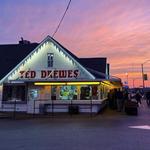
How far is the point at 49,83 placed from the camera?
1153 inches

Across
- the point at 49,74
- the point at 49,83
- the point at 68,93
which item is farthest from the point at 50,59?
the point at 68,93

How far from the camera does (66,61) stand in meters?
30.3

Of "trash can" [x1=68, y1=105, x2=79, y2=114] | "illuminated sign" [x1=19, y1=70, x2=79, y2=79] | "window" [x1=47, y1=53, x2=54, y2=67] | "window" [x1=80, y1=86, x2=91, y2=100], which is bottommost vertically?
"trash can" [x1=68, y1=105, x2=79, y2=114]

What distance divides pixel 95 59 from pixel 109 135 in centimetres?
2395

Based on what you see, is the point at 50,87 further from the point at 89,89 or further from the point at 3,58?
the point at 3,58

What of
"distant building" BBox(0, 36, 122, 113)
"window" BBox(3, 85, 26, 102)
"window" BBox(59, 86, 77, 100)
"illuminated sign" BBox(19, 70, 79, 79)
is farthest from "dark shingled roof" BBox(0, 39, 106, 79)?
"window" BBox(59, 86, 77, 100)

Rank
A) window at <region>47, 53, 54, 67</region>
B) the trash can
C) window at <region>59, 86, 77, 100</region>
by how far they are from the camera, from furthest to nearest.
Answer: window at <region>47, 53, 54, 67</region> < window at <region>59, 86, 77, 100</region> < the trash can

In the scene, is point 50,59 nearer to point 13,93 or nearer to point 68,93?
point 68,93

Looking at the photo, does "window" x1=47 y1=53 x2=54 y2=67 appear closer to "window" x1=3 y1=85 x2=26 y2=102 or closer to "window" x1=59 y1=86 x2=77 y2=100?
"window" x1=59 y1=86 x2=77 y2=100

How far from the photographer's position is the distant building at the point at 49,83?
96.2ft

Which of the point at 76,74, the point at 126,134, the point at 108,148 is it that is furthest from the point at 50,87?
the point at 108,148

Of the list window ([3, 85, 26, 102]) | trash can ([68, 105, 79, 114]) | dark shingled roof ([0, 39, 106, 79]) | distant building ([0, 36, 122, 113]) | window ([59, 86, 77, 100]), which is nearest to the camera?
trash can ([68, 105, 79, 114])

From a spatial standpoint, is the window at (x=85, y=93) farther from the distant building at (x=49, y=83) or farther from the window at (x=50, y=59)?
the window at (x=50, y=59)

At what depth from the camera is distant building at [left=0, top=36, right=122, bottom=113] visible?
29.3 metres
